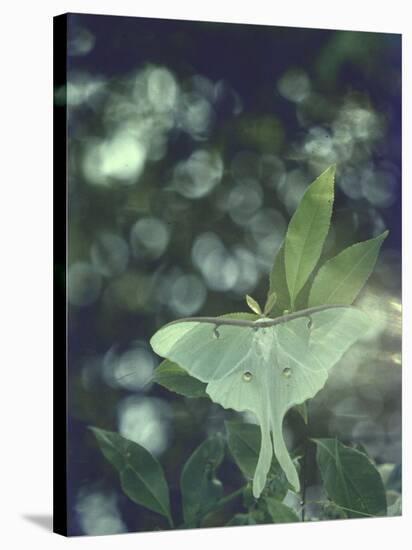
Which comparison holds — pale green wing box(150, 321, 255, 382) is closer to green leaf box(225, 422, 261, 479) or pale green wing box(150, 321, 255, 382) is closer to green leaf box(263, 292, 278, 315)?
green leaf box(263, 292, 278, 315)

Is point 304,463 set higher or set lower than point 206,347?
lower

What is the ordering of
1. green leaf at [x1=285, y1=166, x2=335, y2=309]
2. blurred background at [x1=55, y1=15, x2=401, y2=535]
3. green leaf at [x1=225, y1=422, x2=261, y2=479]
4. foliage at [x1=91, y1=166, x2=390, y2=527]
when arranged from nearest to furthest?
1. blurred background at [x1=55, y1=15, x2=401, y2=535]
2. foliage at [x1=91, y1=166, x2=390, y2=527]
3. green leaf at [x1=225, y1=422, x2=261, y2=479]
4. green leaf at [x1=285, y1=166, x2=335, y2=309]

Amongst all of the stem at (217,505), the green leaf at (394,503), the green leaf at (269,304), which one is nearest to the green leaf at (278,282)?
the green leaf at (269,304)

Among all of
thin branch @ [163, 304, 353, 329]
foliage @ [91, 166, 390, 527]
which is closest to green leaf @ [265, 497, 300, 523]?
foliage @ [91, 166, 390, 527]

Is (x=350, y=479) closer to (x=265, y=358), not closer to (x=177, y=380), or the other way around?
(x=265, y=358)

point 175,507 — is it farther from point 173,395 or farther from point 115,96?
point 115,96

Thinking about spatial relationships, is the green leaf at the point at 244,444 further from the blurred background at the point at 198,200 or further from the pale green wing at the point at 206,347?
the pale green wing at the point at 206,347

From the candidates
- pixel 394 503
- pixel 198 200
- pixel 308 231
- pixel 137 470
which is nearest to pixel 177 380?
pixel 137 470
